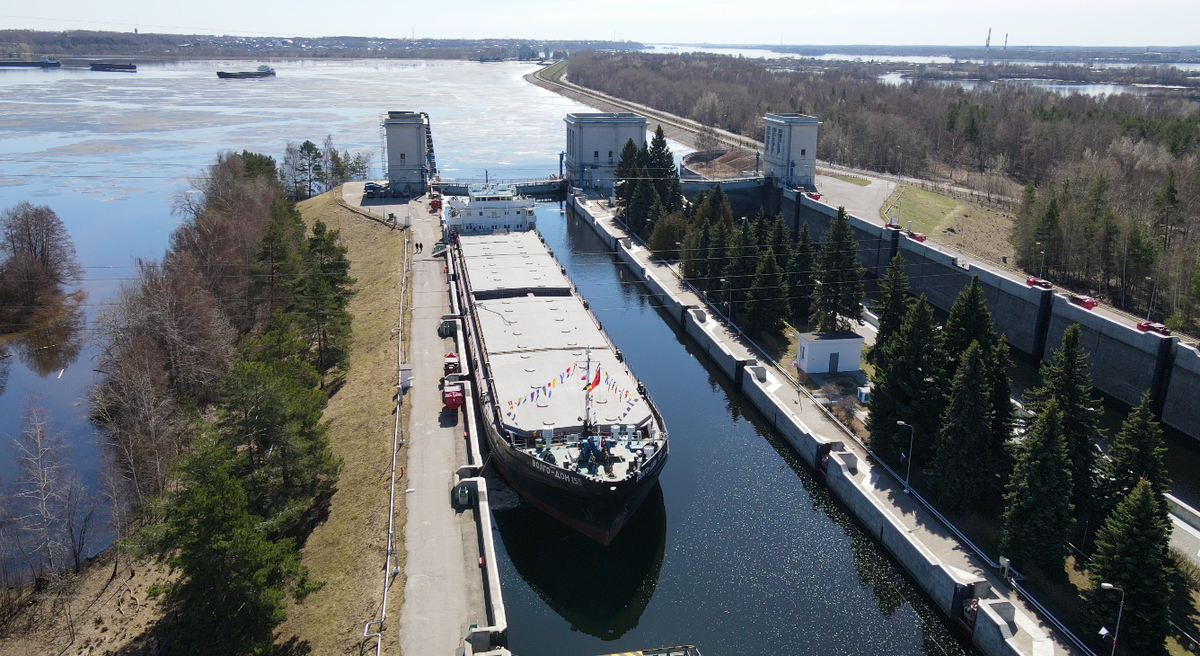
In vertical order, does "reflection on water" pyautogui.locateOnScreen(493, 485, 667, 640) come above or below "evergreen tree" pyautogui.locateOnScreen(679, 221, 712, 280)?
below

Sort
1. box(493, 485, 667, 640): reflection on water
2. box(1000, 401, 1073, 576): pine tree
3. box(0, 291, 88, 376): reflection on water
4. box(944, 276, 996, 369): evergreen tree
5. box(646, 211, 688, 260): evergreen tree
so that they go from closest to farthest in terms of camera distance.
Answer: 1. box(1000, 401, 1073, 576): pine tree
2. box(493, 485, 667, 640): reflection on water
3. box(944, 276, 996, 369): evergreen tree
4. box(0, 291, 88, 376): reflection on water
5. box(646, 211, 688, 260): evergreen tree

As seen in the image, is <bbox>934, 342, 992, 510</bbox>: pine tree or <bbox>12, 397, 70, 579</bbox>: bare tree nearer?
<bbox>12, 397, 70, 579</bbox>: bare tree

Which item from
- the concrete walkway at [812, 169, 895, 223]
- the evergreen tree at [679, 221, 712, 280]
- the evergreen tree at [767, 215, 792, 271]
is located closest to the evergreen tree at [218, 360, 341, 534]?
the evergreen tree at [767, 215, 792, 271]

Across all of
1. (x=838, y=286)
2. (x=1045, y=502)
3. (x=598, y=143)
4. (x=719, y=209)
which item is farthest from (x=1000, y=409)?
(x=598, y=143)

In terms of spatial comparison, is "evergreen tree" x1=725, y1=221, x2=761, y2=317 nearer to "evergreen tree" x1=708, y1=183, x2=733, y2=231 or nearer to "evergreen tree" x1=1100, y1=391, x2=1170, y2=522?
"evergreen tree" x1=708, y1=183, x2=733, y2=231

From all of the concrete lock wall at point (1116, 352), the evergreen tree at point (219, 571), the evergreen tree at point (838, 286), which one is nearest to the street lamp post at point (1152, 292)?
the concrete lock wall at point (1116, 352)

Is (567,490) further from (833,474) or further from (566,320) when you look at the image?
(566,320)

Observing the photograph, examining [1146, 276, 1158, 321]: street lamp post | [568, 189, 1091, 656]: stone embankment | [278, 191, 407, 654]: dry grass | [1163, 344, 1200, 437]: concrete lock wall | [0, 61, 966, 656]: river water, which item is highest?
[1146, 276, 1158, 321]: street lamp post
